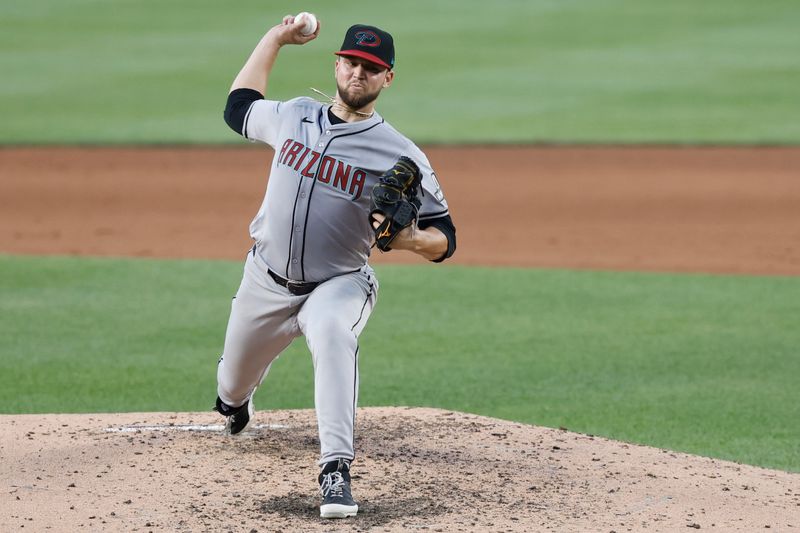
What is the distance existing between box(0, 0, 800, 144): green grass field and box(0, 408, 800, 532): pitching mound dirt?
12036 mm

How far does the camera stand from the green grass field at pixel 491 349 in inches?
269

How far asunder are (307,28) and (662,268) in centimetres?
641

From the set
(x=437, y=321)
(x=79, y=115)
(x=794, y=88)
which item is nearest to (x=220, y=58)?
(x=79, y=115)

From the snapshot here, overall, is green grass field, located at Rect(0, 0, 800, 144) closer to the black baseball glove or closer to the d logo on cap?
the d logo on cap

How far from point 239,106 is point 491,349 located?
3253mm

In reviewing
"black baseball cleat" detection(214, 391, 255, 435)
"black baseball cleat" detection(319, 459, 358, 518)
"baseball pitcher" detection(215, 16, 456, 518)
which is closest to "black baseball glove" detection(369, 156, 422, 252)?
"baseball pitcher" detection(215, 16, 456, 518)

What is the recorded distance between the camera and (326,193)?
16.3ft

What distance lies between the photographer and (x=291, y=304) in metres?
5.09

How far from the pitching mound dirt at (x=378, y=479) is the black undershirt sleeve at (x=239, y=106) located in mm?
1424

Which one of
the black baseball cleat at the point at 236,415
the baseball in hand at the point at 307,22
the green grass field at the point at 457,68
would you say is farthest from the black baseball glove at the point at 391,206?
the green grass field at the point at 457,68

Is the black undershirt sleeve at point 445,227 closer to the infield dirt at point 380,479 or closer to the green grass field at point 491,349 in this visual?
the infield dirt at point 380,479

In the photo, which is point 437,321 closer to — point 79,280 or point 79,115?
point 79,280

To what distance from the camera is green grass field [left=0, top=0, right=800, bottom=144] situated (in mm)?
18734

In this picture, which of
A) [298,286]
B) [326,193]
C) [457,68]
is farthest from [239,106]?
[457,68]
